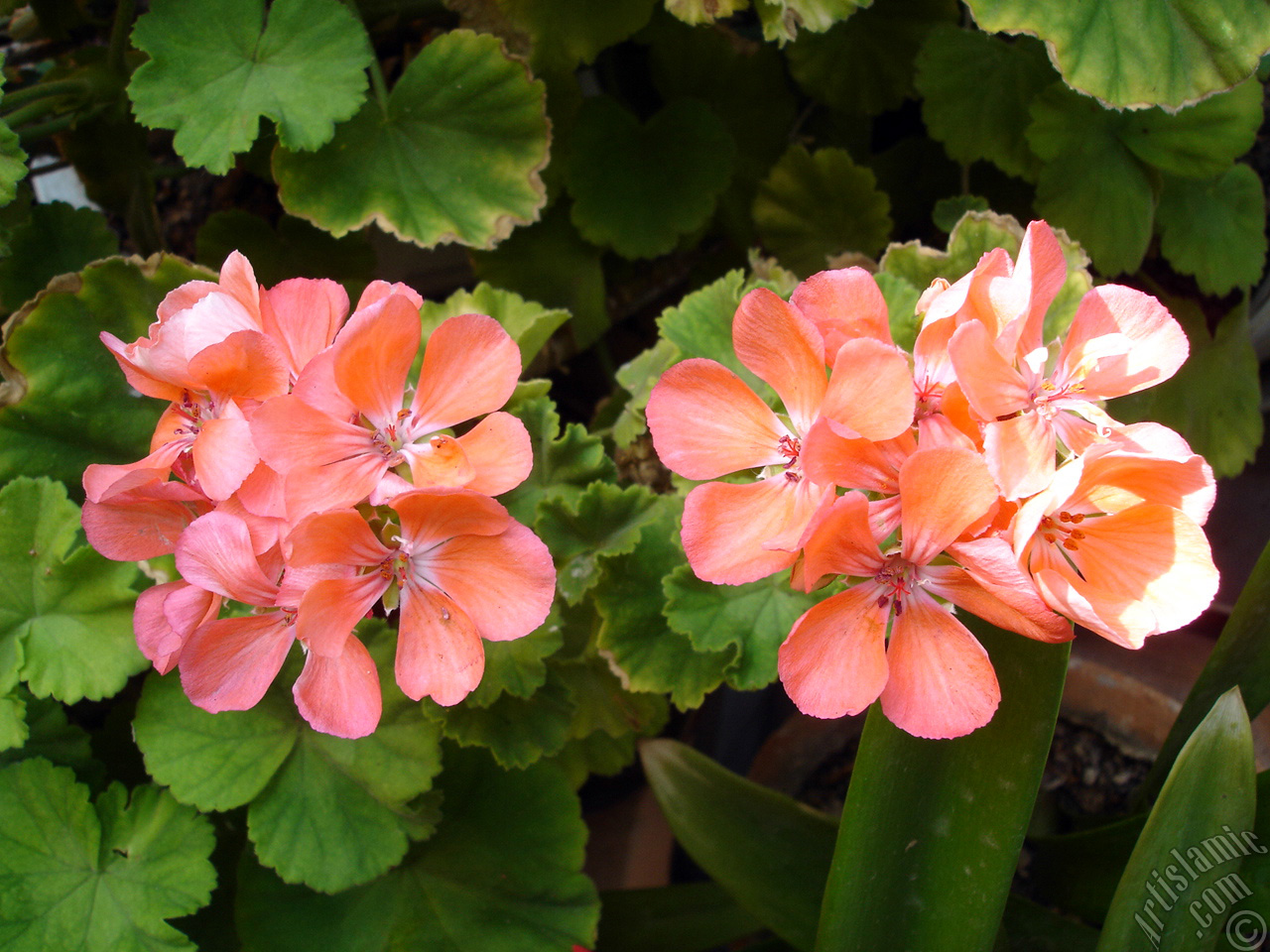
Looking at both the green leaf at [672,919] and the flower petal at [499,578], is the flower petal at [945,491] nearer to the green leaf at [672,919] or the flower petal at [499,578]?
the flower petal at [499,578]

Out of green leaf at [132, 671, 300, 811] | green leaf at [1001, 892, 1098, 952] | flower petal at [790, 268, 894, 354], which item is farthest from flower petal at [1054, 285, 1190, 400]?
green leaf at [132, 671, 300, 811]

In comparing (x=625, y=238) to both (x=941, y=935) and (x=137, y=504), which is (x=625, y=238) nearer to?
(x=137, y=504)

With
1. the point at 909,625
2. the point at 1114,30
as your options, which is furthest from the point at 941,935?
the point at 1114,30

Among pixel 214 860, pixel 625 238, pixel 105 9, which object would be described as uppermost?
pixel 105 9

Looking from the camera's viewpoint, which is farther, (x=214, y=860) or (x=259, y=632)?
(x=214, y=860)

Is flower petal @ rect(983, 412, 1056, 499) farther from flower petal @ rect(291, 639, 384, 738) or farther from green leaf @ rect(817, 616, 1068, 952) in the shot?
flower petal @ rect(291, 639, 384, 738)

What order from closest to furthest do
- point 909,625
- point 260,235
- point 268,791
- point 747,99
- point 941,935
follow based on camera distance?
point 909,625 < point 941,935 < point 268,791 < point 260,235 < point 747,99

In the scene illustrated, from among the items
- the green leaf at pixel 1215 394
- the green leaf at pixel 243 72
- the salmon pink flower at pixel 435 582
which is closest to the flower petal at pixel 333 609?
the salmon pink flower at pixel 435 582

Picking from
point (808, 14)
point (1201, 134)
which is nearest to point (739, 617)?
point (808, 14)
